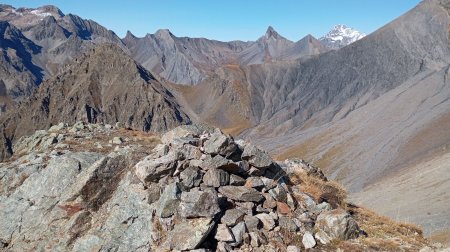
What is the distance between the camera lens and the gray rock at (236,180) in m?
15.6

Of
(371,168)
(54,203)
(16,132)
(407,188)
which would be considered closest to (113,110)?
(16,132)

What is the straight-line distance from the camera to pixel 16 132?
595 ft

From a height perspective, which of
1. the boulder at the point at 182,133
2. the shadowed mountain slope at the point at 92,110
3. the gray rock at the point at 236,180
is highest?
the shadowed mountain slope at the point at 92,110

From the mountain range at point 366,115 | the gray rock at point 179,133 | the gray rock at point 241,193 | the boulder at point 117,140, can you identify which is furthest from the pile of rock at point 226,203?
the mountain range at point 366,115

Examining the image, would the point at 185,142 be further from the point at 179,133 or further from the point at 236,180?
the point at 236,180

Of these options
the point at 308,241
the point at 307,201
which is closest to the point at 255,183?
the point at 307,201

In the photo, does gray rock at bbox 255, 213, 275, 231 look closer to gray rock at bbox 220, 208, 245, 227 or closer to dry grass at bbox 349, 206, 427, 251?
gray rock at bbox 220, 208, 245, 227

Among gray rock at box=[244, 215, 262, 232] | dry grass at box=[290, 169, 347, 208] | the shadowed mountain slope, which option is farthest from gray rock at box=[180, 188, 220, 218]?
the shadowed mountain slope

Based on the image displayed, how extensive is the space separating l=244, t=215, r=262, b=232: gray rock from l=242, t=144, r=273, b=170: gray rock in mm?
2694

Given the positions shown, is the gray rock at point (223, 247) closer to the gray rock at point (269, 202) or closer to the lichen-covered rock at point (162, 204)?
the lichen-covered rock at point (162, 204)

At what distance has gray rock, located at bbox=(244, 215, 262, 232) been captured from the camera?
14.1 m

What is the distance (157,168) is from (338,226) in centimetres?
633

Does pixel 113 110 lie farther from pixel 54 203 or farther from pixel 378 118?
pixel 54 203

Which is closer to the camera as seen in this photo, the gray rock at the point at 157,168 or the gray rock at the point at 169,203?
the gray rock at the point at 169,203
